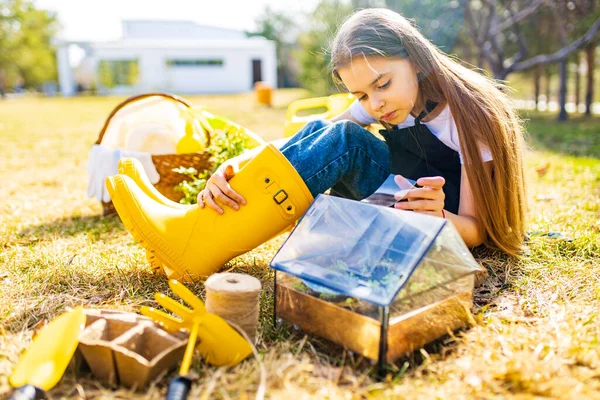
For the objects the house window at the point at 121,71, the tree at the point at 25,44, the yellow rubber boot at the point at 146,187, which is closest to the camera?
the yellow rubber boot at the point at 146,187

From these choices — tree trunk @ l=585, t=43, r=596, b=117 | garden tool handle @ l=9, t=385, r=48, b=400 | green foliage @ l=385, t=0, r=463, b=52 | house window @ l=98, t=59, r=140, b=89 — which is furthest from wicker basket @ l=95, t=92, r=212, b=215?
house window @ l=98, t=59, r=140, b=89

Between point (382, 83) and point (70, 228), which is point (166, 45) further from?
point (382, 83)

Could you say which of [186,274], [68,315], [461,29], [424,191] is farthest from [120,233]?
[461,29]

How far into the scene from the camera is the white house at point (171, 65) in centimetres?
2462

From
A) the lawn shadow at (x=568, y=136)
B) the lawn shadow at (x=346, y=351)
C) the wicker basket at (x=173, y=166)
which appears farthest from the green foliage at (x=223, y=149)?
the lawn shadow at (x=568, y=136)

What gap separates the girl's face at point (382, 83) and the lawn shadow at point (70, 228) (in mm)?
1499

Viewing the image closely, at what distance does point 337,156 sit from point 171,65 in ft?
81.6

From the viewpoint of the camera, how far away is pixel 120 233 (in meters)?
2.61

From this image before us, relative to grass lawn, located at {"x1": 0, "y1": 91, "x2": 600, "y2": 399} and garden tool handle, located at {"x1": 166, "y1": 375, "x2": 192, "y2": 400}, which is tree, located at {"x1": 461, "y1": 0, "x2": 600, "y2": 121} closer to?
grass lawn, located at {"x1": 0, "y1": 91, "x2": 600, "y2": 399}

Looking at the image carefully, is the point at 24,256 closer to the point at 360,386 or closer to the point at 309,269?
the point at 309,269

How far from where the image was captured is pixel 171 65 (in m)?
25.1

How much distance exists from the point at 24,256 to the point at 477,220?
5.98 ft

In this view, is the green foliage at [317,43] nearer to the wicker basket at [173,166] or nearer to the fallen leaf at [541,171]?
the fallen leaf at [541,171]

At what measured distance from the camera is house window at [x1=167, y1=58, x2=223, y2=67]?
2531cm
